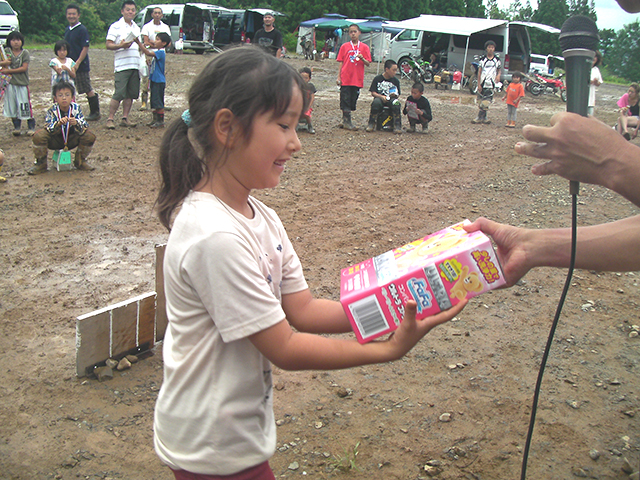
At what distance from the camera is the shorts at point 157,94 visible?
9.36 metres

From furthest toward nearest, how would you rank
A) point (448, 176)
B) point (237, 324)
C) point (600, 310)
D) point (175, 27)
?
point (175, 27), point (448, 176), point (600, 310), point (237, 324)

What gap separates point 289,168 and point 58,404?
5118 mm

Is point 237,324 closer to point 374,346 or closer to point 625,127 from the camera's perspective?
point 374,346

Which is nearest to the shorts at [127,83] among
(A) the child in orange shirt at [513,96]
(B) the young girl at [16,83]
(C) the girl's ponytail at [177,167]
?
(B) the young girl at [16,83]

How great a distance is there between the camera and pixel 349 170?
7582 mm

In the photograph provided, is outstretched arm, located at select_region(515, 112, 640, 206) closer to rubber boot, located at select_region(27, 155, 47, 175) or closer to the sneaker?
rubber boot, located at select_region(27, 155, 47, 175)

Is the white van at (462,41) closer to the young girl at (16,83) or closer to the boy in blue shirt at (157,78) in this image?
the boy in blue shirt at (157,78)

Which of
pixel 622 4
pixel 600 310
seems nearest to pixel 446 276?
pixel 622 4

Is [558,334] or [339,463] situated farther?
[558,334]

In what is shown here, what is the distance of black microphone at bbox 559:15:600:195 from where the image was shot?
1.53m

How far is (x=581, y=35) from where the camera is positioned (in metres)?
1.54

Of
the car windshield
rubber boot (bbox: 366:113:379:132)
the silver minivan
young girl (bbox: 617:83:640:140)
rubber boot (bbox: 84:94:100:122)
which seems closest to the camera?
rubber boot (bbox: 84:94:100:122)

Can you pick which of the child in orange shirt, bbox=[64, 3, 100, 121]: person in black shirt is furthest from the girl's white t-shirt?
the child in orange shirt

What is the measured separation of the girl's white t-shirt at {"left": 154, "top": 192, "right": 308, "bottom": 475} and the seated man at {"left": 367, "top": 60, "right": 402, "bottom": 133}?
9237 mm
